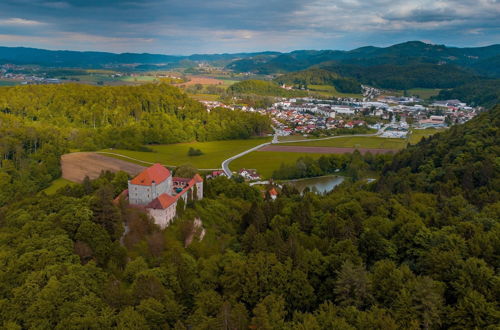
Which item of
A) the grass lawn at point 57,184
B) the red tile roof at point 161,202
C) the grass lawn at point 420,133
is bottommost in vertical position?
the grass lawn at point 57,184

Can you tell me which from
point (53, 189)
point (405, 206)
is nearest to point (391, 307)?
point (405, 206)

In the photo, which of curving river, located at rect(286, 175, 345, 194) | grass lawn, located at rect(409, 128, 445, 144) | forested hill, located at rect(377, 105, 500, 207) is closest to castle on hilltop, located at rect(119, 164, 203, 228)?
forested hill, located at rect(377, 105, 500, 207)

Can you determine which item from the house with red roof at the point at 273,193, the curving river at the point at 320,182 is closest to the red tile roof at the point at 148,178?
the house with red roof at the point at 273,193

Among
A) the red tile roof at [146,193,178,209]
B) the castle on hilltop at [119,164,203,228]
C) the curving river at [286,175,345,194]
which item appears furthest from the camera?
the curving river at [286,175,345,194]

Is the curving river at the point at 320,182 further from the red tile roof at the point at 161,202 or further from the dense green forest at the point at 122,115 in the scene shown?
the dense green forest at the point at 122,115

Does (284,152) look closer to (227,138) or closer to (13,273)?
(227,138)

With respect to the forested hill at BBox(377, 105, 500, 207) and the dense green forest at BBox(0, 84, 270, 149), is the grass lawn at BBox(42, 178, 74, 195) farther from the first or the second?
the forested hill at BBox(377, 105, 500, 207)
